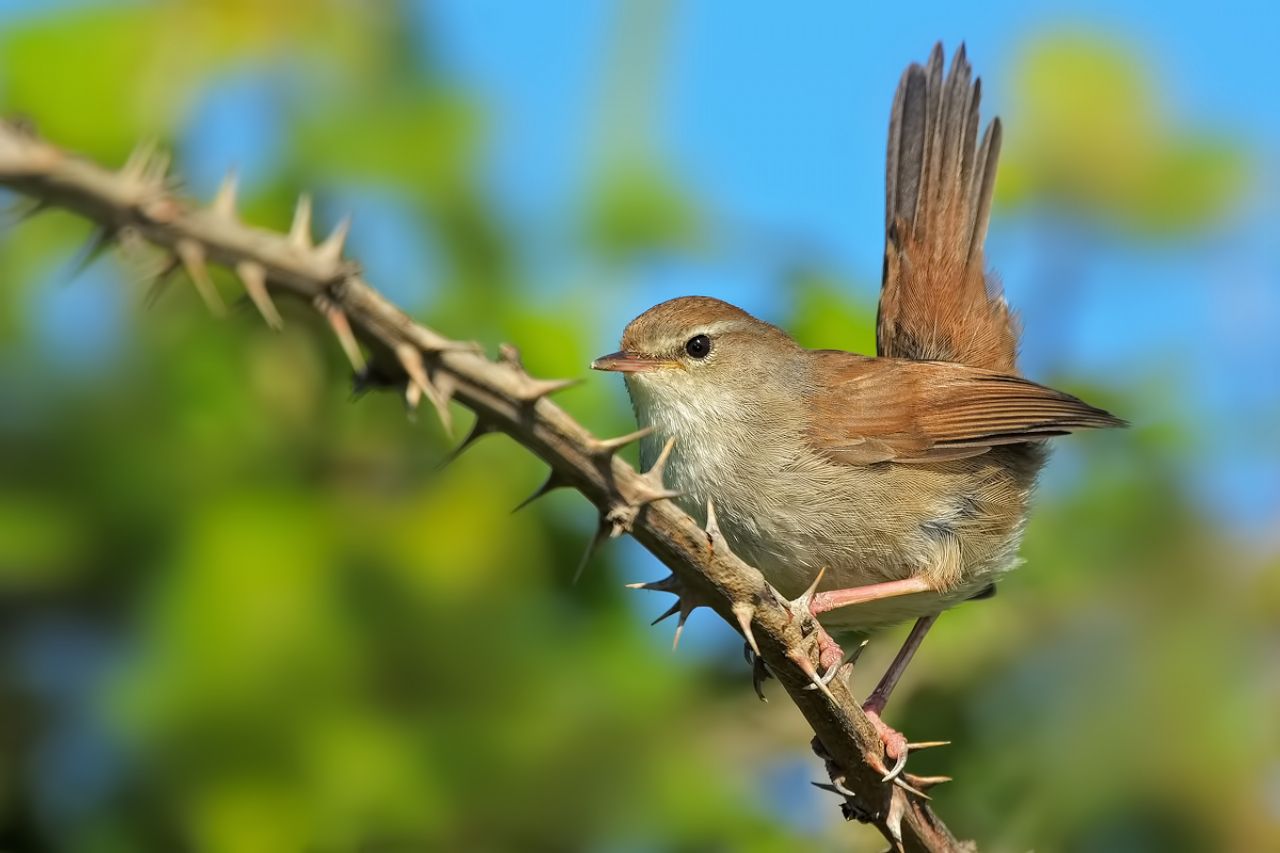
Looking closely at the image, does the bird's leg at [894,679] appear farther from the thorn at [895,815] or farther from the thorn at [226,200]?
the thorn at [226,200]

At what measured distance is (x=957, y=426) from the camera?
174 inches

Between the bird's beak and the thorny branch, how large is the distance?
5.01 ft

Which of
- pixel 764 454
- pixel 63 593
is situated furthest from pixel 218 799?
pixel 764 454

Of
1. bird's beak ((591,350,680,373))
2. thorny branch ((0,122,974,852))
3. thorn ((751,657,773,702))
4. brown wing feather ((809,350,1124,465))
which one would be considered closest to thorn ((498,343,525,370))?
thorny branch ((0,122,974,852))

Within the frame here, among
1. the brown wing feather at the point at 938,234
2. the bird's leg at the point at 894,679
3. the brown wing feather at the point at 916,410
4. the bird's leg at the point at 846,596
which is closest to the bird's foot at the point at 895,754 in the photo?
the bird's leg at the point at 894,679

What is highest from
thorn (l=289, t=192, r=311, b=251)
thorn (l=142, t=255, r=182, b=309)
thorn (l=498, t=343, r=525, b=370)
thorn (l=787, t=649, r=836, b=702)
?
thorn (l=289, t=192, r=311, b=251)

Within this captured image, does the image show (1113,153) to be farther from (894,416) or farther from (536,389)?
(536,389)

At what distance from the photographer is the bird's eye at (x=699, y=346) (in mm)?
4449

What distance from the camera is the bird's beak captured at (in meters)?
3.91

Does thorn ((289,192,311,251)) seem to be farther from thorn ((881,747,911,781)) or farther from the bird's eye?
the bird's eye

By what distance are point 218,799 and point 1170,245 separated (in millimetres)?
3085

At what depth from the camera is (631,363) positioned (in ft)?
13.3

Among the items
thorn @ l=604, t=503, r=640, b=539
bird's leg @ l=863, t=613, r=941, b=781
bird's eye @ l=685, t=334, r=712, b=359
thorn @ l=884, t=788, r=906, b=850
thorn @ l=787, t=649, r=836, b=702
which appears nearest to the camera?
thorn @ l=604, t=503, r=640, b=539

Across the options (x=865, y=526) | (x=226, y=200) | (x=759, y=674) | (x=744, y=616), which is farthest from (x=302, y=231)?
(x=865, y=526)
